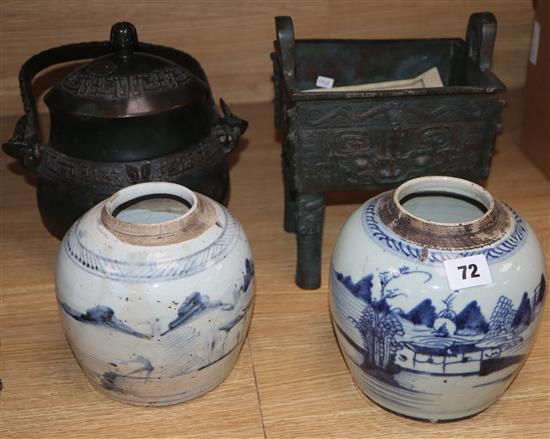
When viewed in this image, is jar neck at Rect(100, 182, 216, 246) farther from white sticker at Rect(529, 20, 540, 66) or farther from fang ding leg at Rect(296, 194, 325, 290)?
white sticker at Rect(529, 20, 540, 66)

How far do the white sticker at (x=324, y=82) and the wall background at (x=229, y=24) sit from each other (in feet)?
1.37

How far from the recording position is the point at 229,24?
1980 millimetres

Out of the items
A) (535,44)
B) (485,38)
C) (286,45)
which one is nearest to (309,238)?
(286,45)

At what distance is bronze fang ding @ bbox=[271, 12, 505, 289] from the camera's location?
1.28 m

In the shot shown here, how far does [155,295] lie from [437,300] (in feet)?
1.20

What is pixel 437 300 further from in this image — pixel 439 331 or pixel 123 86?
pixel 123 86

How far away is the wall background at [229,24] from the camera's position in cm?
192

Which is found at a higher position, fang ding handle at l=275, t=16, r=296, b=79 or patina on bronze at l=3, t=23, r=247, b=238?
fang ding handle at l=275, t=16, r=296, b=79

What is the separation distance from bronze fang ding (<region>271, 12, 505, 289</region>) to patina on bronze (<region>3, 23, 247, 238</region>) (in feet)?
0.59

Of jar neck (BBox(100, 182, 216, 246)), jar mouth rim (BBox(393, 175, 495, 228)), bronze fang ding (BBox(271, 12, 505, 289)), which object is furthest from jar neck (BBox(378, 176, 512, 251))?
jar neck (BBox(100, 182, 216, 246))

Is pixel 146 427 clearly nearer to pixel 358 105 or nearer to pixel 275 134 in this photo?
pixel 358 105

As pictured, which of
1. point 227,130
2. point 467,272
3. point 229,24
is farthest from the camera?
point 229,24

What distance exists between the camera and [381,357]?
1098 millimetres

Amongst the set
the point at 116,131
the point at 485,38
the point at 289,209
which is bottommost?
the point at 289,209
